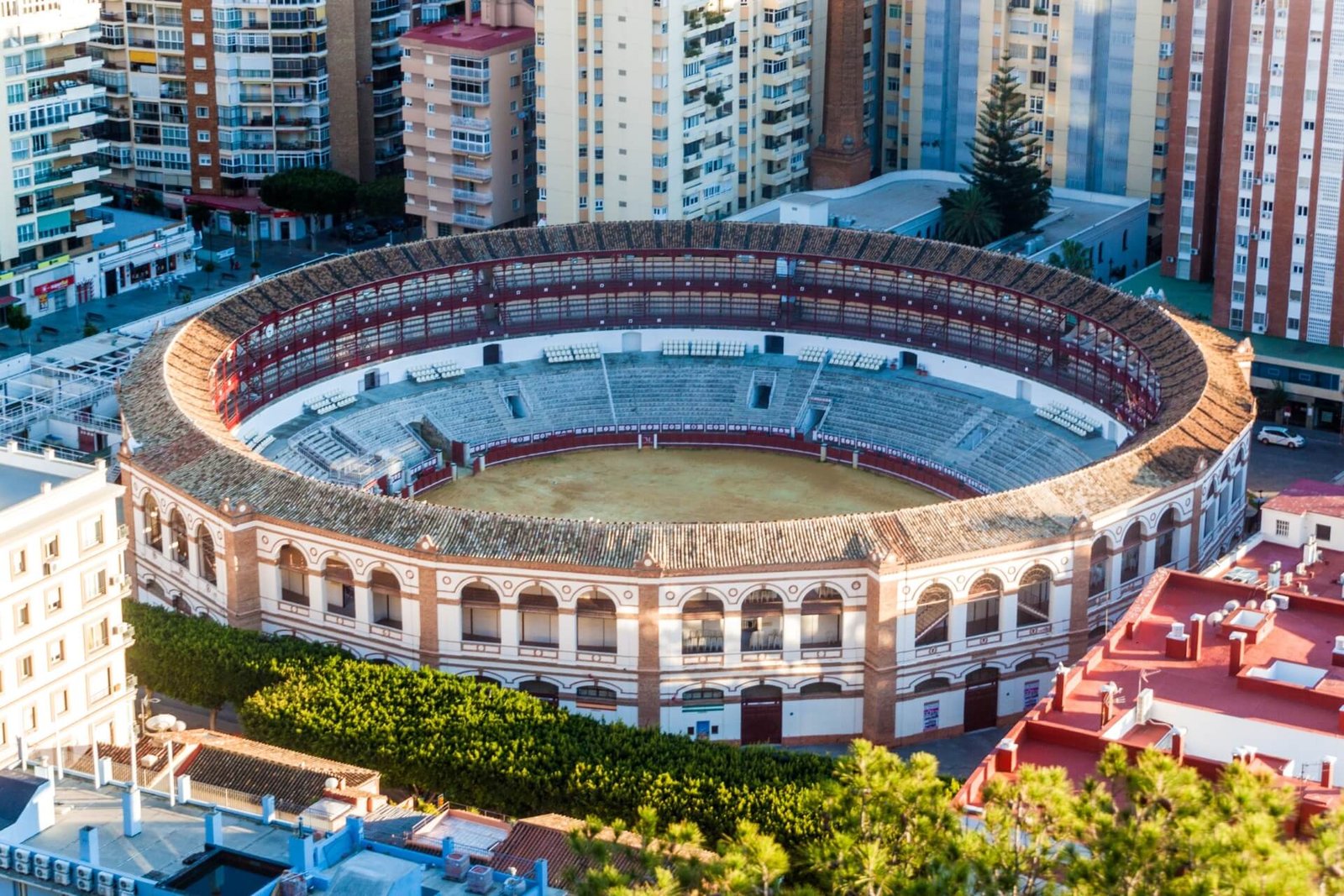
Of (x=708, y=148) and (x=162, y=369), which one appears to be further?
(x=708, y=148)

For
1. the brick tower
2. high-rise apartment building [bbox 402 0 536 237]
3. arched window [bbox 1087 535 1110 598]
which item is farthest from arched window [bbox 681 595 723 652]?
the brick tower

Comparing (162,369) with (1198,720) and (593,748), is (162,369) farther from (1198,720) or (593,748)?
(1198,720)

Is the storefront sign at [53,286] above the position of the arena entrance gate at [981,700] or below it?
above

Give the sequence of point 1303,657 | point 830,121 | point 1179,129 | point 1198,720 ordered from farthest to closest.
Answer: point 830,121 → point 1179,129 → point 1303,657 → point 1198,720

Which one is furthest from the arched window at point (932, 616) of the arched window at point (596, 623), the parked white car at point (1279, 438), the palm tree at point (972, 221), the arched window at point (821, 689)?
the palm tree at point (972, 221)

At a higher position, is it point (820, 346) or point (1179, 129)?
point (1179, 129)

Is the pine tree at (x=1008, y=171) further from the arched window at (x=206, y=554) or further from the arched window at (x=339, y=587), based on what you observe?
the arched window at (x=206, y=554)

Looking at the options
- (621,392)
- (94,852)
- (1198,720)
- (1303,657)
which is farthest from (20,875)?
(621,392)
